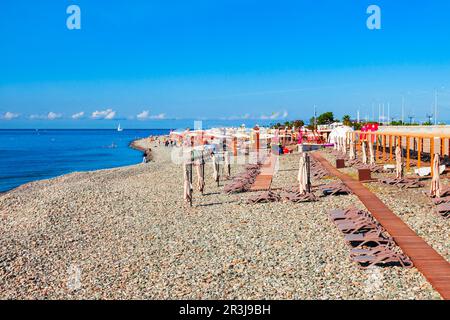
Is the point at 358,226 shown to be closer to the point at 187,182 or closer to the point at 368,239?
the point at 368,239

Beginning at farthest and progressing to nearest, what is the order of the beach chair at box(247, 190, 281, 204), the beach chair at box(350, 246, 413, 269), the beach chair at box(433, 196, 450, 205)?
the beach chair at box(247, 190, 281, 204) < the beach chair at box(433, 196, 450, 205) < the beach chair at box(350, 246, 413, 269)

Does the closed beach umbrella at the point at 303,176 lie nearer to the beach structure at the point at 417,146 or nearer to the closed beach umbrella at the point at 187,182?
the closed beach umbrella at the point at 187,182

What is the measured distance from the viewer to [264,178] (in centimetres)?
1989

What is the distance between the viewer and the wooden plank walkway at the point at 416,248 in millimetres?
6816

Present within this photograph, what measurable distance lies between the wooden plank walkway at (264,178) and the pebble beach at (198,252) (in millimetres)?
1693

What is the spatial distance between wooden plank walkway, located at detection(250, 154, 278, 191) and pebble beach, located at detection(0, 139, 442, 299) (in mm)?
1693

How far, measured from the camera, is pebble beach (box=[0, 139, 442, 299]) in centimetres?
706

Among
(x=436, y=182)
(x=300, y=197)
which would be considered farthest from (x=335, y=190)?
(x=436, y=182)

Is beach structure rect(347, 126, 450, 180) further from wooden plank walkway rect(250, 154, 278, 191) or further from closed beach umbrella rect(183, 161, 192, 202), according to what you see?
closed beach umbrella rect(183, 161, 192, 202)

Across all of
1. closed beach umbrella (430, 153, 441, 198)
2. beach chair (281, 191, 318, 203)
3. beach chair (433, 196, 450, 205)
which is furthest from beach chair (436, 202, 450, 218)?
beach chair (281, 191, 318, 203)

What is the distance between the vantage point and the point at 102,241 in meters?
10.8

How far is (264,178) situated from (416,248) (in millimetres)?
11582
